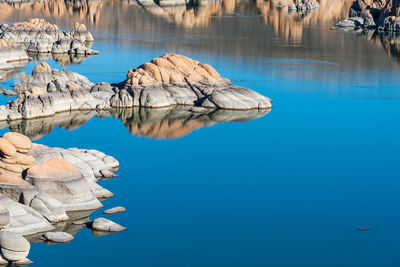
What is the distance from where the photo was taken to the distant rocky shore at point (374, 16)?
134000mm

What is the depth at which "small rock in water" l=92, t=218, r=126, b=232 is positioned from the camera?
32.5 m

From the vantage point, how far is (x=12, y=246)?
28.0m

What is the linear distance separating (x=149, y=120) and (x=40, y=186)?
2414cm

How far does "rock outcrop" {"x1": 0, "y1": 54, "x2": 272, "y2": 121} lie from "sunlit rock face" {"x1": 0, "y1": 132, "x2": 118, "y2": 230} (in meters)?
19.9

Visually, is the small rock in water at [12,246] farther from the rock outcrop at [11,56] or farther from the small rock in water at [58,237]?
the rock outcrop at [11,56]

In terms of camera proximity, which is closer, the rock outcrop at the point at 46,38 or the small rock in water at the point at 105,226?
the small rock in water at the point at 105,226

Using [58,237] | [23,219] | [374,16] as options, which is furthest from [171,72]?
[374,16]

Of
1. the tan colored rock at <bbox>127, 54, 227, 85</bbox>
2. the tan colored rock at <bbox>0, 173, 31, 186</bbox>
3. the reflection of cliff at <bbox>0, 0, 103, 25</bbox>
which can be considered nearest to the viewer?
the tan colored rock at <bbox>0, 173, 31, 186</bbox>

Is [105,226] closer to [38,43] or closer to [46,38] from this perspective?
[38,43]

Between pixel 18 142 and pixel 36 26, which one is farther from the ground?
pixel 36 26

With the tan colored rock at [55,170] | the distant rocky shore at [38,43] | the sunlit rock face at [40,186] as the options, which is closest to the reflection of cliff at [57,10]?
the distant rocky shore at [38,43]

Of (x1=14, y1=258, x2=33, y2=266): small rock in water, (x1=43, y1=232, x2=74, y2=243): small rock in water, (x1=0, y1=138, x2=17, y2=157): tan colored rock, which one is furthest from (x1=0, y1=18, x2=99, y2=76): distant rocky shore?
(x1=14, y1=258, x2=33, y2=266): small rock in water

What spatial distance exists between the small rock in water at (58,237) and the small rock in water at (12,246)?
2.33 meters

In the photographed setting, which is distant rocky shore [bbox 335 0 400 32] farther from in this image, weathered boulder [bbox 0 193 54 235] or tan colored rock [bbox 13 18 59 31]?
weathered boulder [bbox 0 193 54 235]
